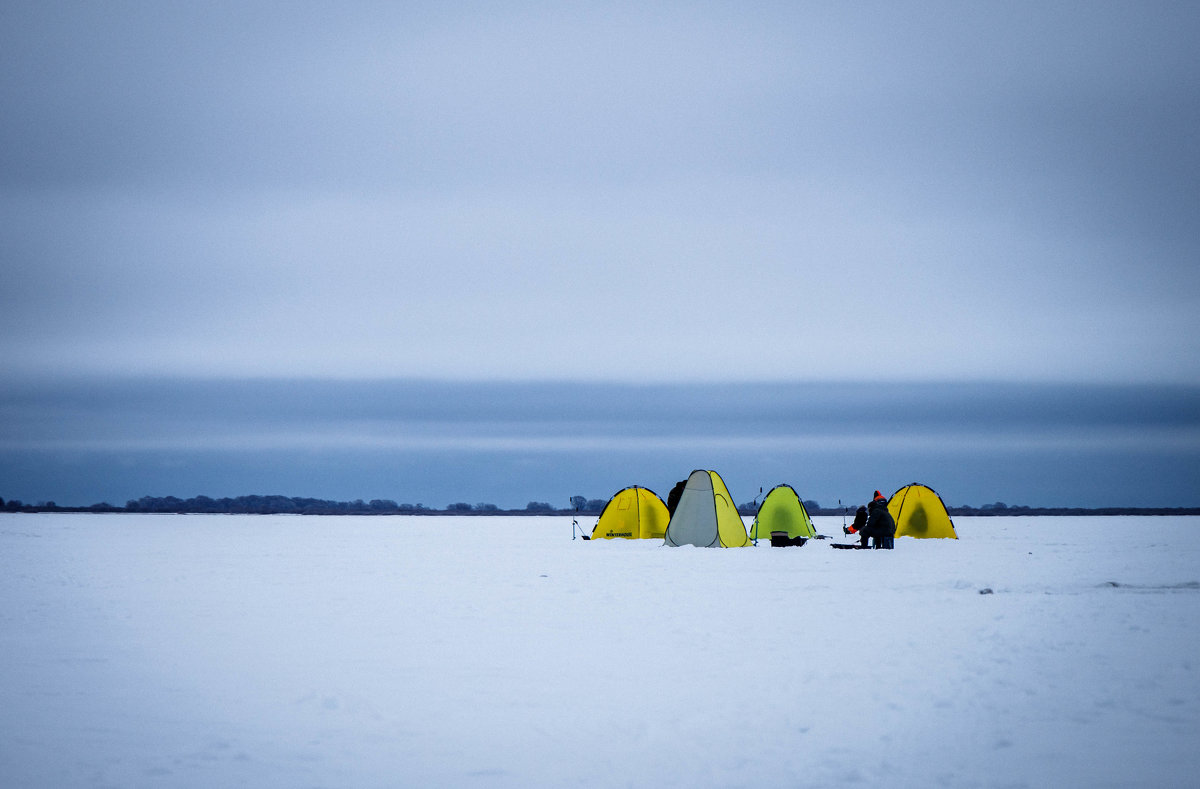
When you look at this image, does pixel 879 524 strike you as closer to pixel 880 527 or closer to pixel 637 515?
pixel 880 527

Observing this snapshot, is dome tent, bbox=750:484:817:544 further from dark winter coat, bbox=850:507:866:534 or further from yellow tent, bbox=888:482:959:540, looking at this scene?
yellow tent, bbox=888:482:959:540

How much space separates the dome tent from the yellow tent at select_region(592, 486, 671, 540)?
3150mm

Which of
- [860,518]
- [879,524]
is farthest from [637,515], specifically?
[879,524]

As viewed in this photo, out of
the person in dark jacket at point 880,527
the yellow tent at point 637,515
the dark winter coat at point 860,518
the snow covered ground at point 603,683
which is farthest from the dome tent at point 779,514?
the snow covered ground at point 603,683

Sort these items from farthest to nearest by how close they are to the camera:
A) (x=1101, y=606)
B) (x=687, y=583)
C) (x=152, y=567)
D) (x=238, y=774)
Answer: (x=152, y=567), (x=687, y=583), (x=1101, y=606), (x=238, y=774)

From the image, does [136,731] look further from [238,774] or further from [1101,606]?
[1101,606]

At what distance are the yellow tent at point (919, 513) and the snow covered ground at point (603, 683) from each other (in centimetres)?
1673

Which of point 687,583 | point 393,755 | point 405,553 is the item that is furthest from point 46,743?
point 405,553

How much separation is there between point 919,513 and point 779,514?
17.1 ft

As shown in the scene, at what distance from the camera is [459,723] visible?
8.02 m

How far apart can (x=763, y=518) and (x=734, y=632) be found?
22.5 meters

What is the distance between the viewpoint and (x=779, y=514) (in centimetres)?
3481

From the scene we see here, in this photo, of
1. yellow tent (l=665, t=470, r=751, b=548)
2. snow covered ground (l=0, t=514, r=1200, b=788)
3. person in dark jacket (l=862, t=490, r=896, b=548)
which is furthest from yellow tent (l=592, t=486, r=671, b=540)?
snow covered ground (l=0, t=514, r=1200, b=788)

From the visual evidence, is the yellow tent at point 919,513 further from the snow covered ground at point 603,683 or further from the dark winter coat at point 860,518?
the snow covered ground at point 603,683
